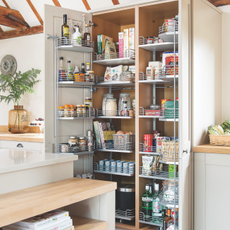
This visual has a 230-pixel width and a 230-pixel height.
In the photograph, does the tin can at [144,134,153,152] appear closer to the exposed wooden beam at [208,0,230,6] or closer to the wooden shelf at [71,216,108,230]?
the wooden shelf at [71,216,108,230]

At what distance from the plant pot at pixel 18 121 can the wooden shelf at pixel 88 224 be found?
8.35 ft

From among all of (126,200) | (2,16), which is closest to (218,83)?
(126,200)

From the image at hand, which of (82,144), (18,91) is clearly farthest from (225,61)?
(18,91)

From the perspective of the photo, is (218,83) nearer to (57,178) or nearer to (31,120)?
(57,178)

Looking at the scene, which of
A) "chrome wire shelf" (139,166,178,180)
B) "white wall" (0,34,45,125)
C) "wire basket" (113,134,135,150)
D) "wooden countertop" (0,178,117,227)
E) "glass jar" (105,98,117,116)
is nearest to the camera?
"wooden countertop" (0,178,117,227)

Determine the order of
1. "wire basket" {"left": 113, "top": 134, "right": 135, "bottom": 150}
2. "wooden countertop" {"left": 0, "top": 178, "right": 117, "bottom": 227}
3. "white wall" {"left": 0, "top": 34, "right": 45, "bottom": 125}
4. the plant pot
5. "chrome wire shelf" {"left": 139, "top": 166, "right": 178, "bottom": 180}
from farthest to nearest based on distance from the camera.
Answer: "white wall" {"left": 0, "top": 34, "right": 45, "bottom": 125} → the plant pot → "wire basket" {"left": 113, "top": 134, "right": 135, "bottom": 150} → "chrome wire shelf" {"left": 139, "top": 166, "right": 178, "bottom": 180} → "wooden countertop" {"left": 0, "top": 178, "right": 117, "bottom": 227}

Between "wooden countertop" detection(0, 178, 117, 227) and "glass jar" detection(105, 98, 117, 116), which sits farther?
"glass jar" detection(105, 98, 117, 116)

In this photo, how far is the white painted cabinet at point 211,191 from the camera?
2820mm

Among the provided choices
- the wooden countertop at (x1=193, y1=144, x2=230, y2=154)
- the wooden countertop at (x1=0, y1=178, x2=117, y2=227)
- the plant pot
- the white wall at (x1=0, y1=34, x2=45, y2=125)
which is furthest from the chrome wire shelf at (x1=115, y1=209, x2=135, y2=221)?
the white wall at (x1=0, y1=34, x2=45, y2=125)

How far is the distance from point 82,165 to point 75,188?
1.40 meters

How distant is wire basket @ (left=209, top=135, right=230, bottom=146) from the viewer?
2920mm

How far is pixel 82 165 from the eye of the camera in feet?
11.4

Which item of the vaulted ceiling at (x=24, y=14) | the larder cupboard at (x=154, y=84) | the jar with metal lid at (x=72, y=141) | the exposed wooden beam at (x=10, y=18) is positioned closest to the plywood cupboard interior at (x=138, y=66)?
the larder cupboard at (x=154, y=84)

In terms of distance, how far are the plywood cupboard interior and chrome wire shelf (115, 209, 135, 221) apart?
0.28ft
